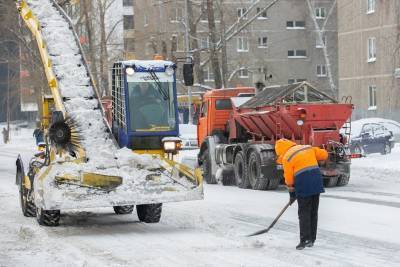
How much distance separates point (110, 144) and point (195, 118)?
487 inches

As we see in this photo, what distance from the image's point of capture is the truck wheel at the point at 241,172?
23031 mm

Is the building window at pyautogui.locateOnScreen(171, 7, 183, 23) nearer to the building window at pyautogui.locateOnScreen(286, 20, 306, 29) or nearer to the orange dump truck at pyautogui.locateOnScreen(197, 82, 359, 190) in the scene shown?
the building window at pyautogui.locateOnScreen(286, 20, 306, 29)

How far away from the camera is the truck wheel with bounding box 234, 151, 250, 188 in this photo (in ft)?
75.6

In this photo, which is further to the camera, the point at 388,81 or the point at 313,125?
the point at 388,81

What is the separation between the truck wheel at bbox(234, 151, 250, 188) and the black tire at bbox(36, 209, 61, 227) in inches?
348

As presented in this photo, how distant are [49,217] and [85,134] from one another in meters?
1.49

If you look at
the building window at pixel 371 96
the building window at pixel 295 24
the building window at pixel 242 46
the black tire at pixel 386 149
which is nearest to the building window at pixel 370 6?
the building window at pixel 371 96

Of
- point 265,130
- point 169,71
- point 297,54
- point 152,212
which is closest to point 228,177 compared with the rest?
point 265,130

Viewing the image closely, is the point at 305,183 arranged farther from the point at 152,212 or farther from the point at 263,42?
the point at 263,42

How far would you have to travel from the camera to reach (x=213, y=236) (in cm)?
1338

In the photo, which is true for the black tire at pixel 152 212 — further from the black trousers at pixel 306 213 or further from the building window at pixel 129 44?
the building window at pixel 129 44

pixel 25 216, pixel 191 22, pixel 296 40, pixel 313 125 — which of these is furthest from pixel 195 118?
pixel 296 40

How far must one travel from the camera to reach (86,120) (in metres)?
15.1

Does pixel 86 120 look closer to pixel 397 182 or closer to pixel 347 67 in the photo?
pixel 397 182
